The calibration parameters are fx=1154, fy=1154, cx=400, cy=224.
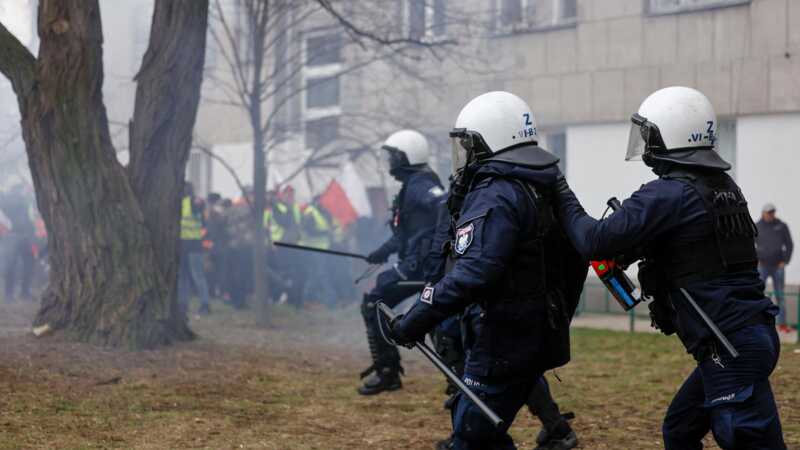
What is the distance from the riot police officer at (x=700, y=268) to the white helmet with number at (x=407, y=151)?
11.6ft

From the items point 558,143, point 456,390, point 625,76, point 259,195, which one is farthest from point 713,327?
point 558,143

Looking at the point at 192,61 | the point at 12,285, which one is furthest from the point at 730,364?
the point at 12,285

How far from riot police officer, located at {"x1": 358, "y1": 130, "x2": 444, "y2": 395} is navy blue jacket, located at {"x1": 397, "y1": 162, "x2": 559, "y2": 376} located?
3.29 metres

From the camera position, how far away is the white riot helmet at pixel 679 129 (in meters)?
4.63

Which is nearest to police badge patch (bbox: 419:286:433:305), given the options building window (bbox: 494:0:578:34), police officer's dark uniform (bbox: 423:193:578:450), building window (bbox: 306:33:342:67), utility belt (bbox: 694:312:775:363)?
utility belt (bbox: 694:312:775:363)

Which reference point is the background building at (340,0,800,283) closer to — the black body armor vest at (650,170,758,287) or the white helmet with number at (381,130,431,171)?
the white helmet with number at (381,130,431,171)

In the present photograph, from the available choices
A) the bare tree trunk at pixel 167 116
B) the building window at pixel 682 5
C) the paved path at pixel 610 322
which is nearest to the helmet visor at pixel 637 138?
the bare tree trunk at pixel 167 116

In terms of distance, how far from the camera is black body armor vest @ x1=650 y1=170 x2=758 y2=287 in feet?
14.6

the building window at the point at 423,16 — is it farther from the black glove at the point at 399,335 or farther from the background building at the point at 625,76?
the black glove at the point at 399,335

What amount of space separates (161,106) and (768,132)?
793 centimetres

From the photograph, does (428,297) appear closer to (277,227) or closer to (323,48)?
(323,48)

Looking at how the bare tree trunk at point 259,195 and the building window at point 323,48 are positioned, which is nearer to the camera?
the bare tree trunk at point 259,195

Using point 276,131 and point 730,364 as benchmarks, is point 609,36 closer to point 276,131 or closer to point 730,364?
point 276,131

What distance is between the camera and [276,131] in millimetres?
14680
